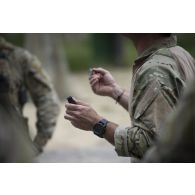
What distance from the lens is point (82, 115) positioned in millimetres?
3770

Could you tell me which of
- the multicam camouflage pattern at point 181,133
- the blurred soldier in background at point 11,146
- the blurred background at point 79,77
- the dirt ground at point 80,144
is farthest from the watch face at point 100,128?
the dirt ground at point 80,144

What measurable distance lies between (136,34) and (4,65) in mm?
1665

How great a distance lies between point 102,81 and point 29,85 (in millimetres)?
1171

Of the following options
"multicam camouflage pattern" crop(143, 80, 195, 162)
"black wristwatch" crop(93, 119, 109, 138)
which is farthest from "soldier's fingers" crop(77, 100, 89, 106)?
"multicam camouflage pattern" crop(143, 80, 195, 162)

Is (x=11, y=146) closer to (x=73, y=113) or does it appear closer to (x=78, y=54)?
(x=73, y=113)

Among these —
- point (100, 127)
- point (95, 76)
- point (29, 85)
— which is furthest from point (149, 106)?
point (29, 85)

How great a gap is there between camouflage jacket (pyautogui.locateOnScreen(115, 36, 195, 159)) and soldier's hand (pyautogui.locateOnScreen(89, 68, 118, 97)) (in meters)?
0.73

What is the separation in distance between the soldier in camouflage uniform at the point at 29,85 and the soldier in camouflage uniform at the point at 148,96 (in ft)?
5.48

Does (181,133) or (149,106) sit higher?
(181,133)

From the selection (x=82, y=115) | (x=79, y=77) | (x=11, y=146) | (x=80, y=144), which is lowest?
(x=79, y=77)

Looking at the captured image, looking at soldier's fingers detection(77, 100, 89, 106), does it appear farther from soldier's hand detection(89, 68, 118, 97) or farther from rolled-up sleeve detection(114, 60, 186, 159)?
soldier's hand detection(89, 68, 118, 97)

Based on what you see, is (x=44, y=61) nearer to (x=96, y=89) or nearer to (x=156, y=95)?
(x=96, y=89)

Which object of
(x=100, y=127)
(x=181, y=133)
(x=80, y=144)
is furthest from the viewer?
(x=80, y=144)

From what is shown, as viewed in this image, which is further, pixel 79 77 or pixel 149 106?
pixel 79 77
